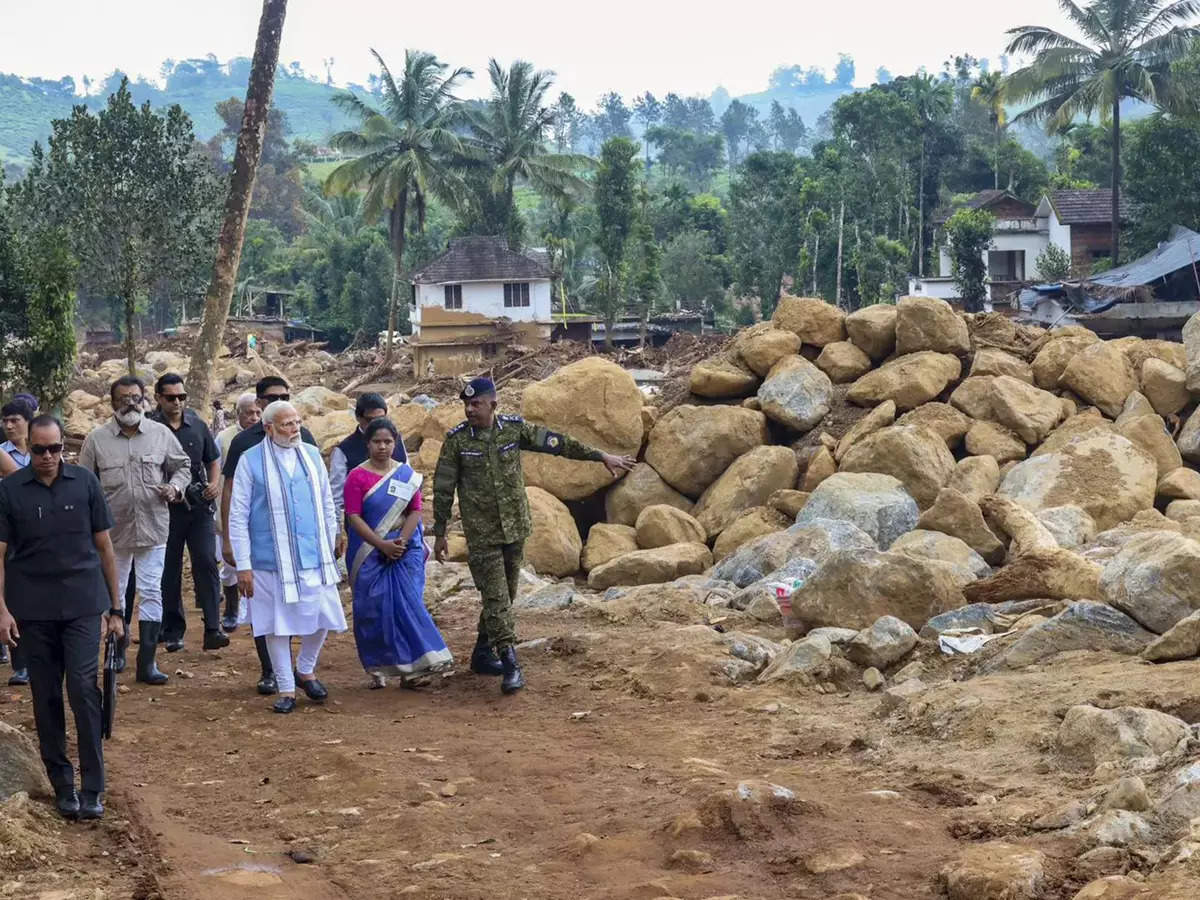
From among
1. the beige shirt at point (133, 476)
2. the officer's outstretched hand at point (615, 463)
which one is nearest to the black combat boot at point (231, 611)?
the beige shirt at point (133, 476)

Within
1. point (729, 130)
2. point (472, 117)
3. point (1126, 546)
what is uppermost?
point (729, 130)

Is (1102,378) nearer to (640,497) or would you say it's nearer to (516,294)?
(640,497)

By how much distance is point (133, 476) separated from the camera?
8477 millimetres

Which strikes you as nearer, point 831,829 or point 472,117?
point 831,829

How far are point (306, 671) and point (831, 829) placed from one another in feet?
12.5

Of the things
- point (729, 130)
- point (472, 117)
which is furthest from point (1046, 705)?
point (729, 130)

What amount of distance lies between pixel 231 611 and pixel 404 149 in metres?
40.4

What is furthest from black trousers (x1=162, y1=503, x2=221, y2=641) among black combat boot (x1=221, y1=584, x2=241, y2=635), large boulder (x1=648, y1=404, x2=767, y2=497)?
large boulder (x1=648, y1=404, x2=767, y2=497)

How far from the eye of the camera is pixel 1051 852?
4.86 m

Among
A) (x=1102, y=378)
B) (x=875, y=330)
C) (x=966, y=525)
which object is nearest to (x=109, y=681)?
(x=966, y=525)

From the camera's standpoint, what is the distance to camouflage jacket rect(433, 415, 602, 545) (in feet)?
28.3

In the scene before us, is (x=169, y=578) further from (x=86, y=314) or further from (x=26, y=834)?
(x=86, y=314)

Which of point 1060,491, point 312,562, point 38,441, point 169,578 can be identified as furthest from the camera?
point 1060,491

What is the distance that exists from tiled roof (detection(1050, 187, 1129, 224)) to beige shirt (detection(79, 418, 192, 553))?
42.7 metres
